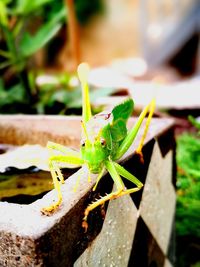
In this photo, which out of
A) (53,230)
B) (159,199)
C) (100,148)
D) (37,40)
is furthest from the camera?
(37,40)

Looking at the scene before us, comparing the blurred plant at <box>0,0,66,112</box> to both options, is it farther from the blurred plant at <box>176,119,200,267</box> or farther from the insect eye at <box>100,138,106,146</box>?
the insect eye at <box>100,138,106,146</box>

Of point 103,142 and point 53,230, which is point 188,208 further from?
point 53,230

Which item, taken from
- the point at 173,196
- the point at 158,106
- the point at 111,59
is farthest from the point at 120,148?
the point at 111,59

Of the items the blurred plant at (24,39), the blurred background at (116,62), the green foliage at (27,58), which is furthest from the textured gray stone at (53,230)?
the blurred plant at (24,39)

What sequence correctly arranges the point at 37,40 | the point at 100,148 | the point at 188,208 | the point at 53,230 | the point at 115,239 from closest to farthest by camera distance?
the point at 53,230
the point at 100,148
the point at 115,239
the point at 188,208
the point at 37,40

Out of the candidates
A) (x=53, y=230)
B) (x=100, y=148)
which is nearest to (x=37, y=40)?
(x=100, y=148)

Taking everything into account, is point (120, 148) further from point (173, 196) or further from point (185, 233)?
point (185, 233)

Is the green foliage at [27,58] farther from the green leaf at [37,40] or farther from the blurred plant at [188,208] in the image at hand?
the blurred plant at [188,208]
